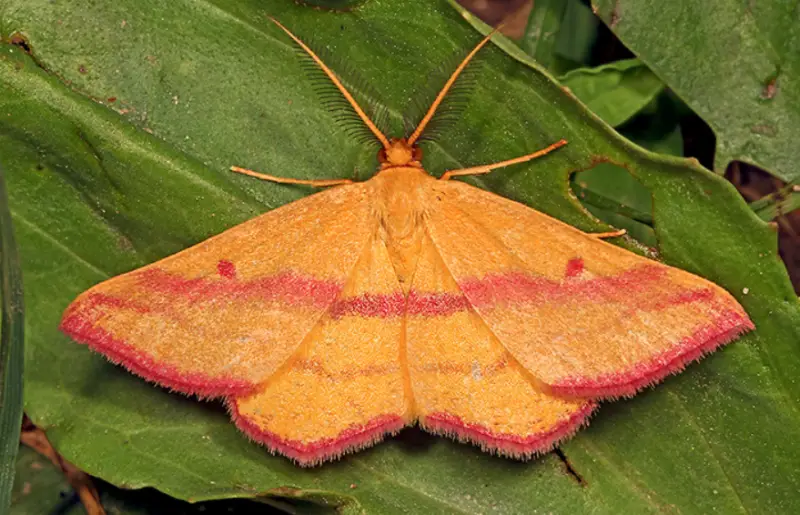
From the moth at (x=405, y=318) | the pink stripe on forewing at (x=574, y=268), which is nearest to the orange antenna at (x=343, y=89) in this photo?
the moth at (x=405, y=318)

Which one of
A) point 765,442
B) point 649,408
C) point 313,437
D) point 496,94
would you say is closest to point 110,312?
point 313,437

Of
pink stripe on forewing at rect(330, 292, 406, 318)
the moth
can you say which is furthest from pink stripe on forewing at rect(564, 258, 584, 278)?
pink stripe on forewing at rect(330, 292, 406, 318)

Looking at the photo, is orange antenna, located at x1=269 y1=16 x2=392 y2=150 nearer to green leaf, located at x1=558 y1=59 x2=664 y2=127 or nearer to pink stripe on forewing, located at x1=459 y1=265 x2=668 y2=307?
pink stripe on forewing, located at x1=459 y1=265 x2=668 y2=307

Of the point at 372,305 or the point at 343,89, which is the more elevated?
the point at 343,89

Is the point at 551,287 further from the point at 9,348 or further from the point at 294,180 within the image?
the point at 9,348

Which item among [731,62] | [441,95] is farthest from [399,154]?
[731,62]
